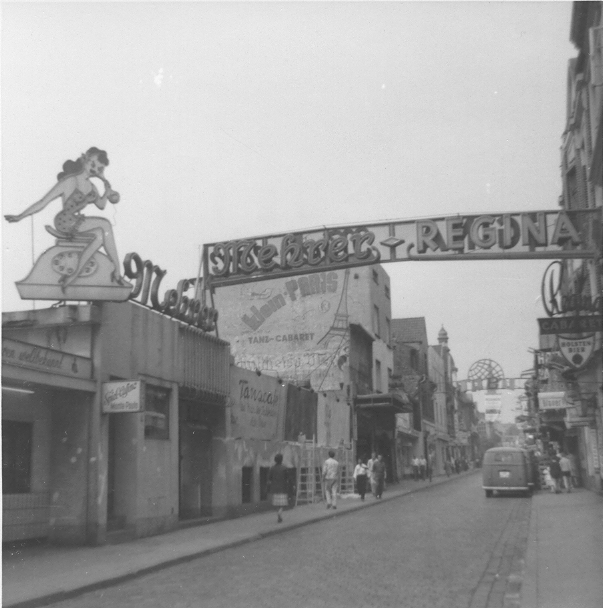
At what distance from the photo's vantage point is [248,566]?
40.8ft

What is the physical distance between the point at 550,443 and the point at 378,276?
24.1m

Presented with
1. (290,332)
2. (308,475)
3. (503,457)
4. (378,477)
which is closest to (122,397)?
(308,475)

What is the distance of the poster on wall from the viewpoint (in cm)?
2245

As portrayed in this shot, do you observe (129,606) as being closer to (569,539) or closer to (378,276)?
(569,539)

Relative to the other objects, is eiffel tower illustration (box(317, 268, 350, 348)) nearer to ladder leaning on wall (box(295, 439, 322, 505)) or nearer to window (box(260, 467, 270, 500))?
ladder leaning on wall (box(295, 439, 322, 505))

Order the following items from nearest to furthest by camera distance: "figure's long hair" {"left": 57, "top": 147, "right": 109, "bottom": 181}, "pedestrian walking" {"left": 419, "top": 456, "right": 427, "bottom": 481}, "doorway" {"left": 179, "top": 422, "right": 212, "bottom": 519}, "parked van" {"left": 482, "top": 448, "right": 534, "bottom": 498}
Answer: "figure's long hair" {"left": 57, "top": 147, "right": 109, "bottom": 181} < "doorway" {"left": 179, "top": 422, "right": 212, "bottom": 519} < "parked van" {"left": 482, "top": 448, "right": 534, "bottom": 498} < "pedestrian walking" {"left": 419, "top": 456, "right": 427, "bottom": 481}

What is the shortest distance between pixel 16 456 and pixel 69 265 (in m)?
3.66

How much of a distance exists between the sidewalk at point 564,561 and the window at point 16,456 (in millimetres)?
8895

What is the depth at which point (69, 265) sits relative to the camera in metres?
15.3

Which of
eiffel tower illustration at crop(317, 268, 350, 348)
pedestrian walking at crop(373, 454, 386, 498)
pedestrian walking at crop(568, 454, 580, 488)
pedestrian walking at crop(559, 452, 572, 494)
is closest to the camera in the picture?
pedestrian walking at crop(373, 454, 386, 498)

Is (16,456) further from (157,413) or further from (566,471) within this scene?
(566,471)

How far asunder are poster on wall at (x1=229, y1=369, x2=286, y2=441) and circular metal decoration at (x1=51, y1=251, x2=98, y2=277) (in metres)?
7.33

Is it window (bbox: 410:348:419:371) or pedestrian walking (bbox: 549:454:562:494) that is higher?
window (bbox: 410:348:419:371)

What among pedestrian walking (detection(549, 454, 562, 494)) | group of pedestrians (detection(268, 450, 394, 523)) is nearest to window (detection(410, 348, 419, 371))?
group of pedestrians (detection(268, 450, 394, 523))
